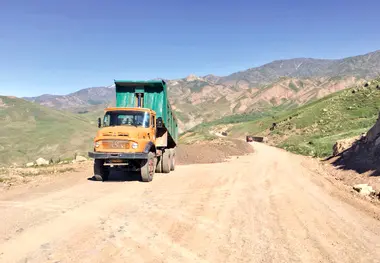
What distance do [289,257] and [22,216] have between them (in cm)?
637

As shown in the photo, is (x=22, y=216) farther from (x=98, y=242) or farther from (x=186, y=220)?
(x=186, y=220)

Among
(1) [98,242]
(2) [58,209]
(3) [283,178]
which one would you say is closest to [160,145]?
(3) [283,178]

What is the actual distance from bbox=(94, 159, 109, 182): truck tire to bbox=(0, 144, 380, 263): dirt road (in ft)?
4.22

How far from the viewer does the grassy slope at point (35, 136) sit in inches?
4656

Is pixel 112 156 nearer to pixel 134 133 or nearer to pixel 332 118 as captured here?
pixel 134 133

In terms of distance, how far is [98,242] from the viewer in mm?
6113

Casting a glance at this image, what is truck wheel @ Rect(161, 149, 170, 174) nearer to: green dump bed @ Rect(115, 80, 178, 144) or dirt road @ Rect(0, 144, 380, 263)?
green dump bed @ Rect(115, 80, 178, 144)

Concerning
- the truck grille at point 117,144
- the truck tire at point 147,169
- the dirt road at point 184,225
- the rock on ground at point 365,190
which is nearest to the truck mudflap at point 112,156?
the truck grille at point 117,144

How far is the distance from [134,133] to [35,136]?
144187mm

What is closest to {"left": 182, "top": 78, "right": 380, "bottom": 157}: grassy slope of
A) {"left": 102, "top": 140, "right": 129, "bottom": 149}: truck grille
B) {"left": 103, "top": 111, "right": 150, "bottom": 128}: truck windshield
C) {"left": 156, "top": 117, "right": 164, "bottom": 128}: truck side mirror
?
{"left": 156, "top": 117, "right": 164, "bottom": 128}: truck side mirror

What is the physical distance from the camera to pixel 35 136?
463 ft

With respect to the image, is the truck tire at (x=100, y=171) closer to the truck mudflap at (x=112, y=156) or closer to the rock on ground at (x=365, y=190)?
the truck mudflap at (x=112, y=156)

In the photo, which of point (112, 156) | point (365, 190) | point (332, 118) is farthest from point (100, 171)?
point (332, 118)

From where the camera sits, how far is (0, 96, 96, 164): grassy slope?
118m
